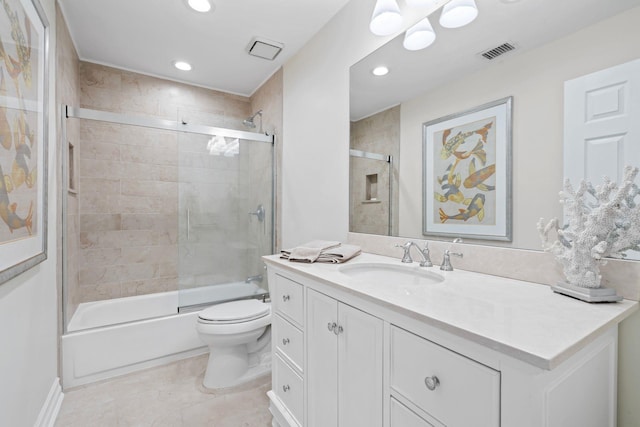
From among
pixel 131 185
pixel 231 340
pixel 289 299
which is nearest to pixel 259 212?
pixel 231 340

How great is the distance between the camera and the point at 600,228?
2.55 ft

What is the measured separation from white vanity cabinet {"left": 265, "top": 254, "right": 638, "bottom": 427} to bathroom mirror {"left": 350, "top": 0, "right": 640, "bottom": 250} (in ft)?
1.23

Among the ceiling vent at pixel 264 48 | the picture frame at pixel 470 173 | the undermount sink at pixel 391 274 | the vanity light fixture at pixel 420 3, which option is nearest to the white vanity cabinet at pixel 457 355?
the undermount sink at pixel 391 274

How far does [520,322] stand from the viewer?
65 cm

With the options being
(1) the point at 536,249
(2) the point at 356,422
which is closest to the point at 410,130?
(1) the point at 536,249

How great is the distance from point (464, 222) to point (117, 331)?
7.69 feet

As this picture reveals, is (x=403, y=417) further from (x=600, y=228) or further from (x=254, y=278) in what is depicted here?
(x=254, y=278)

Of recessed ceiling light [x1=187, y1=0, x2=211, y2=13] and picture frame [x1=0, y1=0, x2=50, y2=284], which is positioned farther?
recessed ceiling light [x1=187, y1=0, x2=211, y2=13]

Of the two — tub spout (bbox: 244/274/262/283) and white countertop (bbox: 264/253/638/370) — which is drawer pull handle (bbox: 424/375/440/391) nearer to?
white countertop (bbox: 264/253/638/370)

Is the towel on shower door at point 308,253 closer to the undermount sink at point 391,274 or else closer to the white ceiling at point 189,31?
the undermount sink at point 391,274

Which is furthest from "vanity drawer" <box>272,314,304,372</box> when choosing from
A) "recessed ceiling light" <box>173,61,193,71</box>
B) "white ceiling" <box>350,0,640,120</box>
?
"recessed ceiling light" <box>173,61,193,71</box>

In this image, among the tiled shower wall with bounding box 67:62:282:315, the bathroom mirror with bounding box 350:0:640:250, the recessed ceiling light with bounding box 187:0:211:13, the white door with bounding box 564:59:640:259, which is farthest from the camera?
the tiled shower wall with bounding box 67:62:282:315

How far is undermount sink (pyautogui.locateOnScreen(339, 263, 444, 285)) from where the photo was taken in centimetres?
121

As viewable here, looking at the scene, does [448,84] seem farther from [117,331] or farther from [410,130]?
[117,331]
